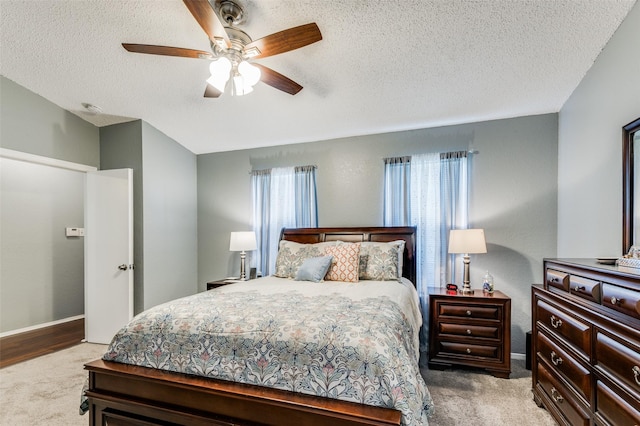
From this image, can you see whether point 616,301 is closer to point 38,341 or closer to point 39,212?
point 38,341

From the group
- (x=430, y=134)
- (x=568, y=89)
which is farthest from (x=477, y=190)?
(x=568, y=89)

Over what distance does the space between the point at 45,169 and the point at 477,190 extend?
5909 millimetres

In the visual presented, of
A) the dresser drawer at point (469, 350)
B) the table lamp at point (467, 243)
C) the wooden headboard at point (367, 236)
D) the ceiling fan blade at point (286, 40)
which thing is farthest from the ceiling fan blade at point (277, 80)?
the dresser drawer at point (469, 350)

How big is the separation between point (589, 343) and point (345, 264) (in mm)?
1874

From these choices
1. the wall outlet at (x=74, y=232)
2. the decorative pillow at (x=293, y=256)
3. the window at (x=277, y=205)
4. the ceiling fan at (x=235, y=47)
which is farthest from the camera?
the wall outlet at (x=74, y=232)

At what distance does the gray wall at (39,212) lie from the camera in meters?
3.37

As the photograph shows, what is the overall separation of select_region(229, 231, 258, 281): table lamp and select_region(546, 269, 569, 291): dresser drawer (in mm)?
3039

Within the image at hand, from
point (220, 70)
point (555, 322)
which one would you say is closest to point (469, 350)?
point (555, 322)

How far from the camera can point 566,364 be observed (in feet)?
6.06

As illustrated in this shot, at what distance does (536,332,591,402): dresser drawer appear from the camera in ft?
5.41

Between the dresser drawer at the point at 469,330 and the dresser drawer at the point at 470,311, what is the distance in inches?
3.4

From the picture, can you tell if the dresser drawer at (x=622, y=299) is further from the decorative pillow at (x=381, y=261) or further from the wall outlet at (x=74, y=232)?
the wall outlet at (x=74, y=232)

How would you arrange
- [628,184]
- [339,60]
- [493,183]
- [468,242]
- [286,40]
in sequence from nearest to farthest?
[286,40]
[628,184]
[339,60]
[468,242]
[493,183]

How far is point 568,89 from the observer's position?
2846 mm
